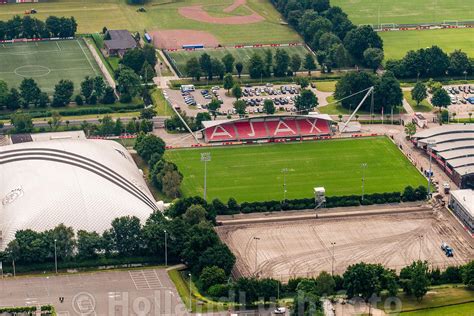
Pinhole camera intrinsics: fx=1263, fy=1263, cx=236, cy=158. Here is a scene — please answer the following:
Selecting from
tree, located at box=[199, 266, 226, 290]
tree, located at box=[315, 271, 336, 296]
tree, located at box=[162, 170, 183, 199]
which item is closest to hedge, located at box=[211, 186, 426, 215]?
tree, located at box=[162, 170, 183, 199]

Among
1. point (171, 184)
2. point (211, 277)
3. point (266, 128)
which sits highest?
point (266, 128)

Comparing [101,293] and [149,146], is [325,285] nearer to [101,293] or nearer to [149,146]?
[101,293]

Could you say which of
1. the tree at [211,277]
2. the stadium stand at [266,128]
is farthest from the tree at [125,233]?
the stadium stand at [266,128]

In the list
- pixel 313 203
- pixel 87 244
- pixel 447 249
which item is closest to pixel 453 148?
pixel 313 203

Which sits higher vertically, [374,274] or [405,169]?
[405,169]

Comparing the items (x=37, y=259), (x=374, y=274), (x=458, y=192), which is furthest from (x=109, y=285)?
(x=458, y=192)

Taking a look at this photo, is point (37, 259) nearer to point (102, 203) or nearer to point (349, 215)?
point (102, 203)

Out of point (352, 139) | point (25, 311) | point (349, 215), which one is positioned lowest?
point (25, 311)
